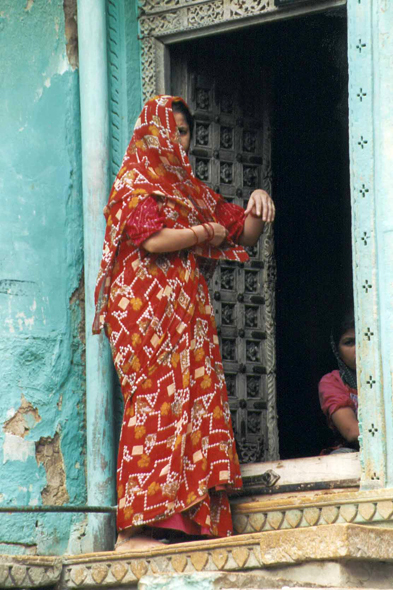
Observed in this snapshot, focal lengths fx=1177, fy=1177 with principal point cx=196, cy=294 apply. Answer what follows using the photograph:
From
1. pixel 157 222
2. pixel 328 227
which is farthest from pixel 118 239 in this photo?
pixel 328 227

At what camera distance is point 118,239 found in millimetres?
4574

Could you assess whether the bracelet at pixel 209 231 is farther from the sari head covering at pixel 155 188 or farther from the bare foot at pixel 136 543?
the bare foot at pixel 136 543

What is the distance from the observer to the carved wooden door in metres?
5.45

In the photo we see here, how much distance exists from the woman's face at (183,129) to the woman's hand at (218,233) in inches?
16.3

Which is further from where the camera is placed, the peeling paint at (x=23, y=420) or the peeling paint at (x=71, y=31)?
the peeling paint at (x=71, y=31)

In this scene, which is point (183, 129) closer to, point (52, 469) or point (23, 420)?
point (23, 420)

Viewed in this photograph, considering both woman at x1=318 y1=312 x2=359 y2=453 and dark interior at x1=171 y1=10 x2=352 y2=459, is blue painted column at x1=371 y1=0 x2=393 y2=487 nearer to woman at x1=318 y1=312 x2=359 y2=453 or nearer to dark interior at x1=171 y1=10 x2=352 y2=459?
woman at x1=318 y1=312 x2=359 y2=453

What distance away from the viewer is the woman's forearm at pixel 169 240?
4.47m

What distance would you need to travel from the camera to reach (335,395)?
5.09 m

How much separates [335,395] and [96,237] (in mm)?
1240

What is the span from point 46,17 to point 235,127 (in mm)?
1023

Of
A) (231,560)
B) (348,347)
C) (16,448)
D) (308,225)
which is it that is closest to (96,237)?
(16,448)

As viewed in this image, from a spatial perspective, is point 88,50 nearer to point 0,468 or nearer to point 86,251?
point 86,251

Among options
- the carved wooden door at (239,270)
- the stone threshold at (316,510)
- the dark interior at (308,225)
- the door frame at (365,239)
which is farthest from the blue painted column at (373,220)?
the dark interior at (308,225)
